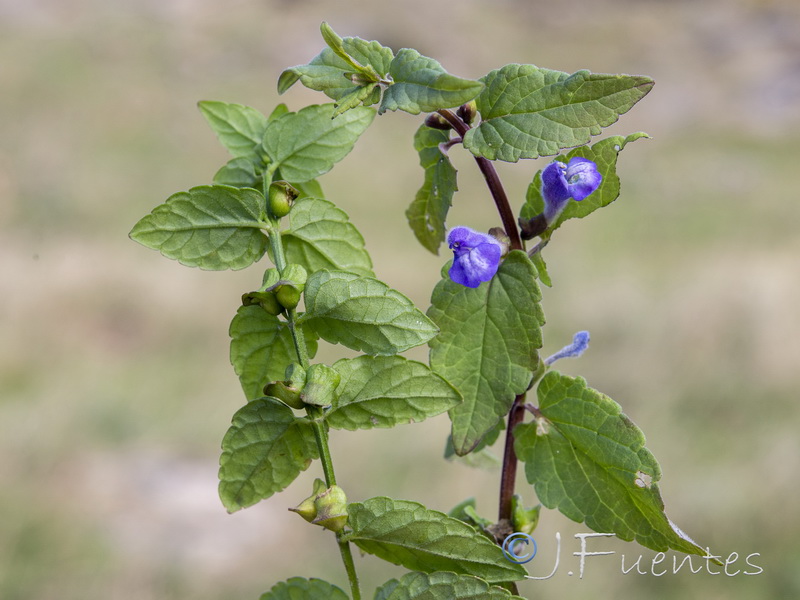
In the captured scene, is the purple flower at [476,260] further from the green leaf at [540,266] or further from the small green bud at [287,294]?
the small green bud at [287,294]

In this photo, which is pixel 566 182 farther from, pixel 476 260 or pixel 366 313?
pixel 366 313

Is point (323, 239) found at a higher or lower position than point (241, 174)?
lower

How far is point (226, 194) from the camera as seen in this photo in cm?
84

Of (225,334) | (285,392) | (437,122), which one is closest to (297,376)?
(285,392)

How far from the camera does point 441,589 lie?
29.0 inches

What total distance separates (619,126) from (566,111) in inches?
681

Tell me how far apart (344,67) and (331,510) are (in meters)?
0.44

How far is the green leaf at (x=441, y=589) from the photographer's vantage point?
72cm

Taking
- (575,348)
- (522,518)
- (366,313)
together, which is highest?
(575,348)

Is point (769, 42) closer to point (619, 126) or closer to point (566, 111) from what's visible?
point (619, 126)

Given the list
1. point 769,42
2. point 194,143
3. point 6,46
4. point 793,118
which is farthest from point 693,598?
point 769,42

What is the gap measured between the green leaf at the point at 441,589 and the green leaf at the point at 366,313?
208mm

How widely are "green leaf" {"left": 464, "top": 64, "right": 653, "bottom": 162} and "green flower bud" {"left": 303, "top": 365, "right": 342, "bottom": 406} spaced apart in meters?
0.26

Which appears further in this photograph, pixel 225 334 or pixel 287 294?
pixel 225 334
